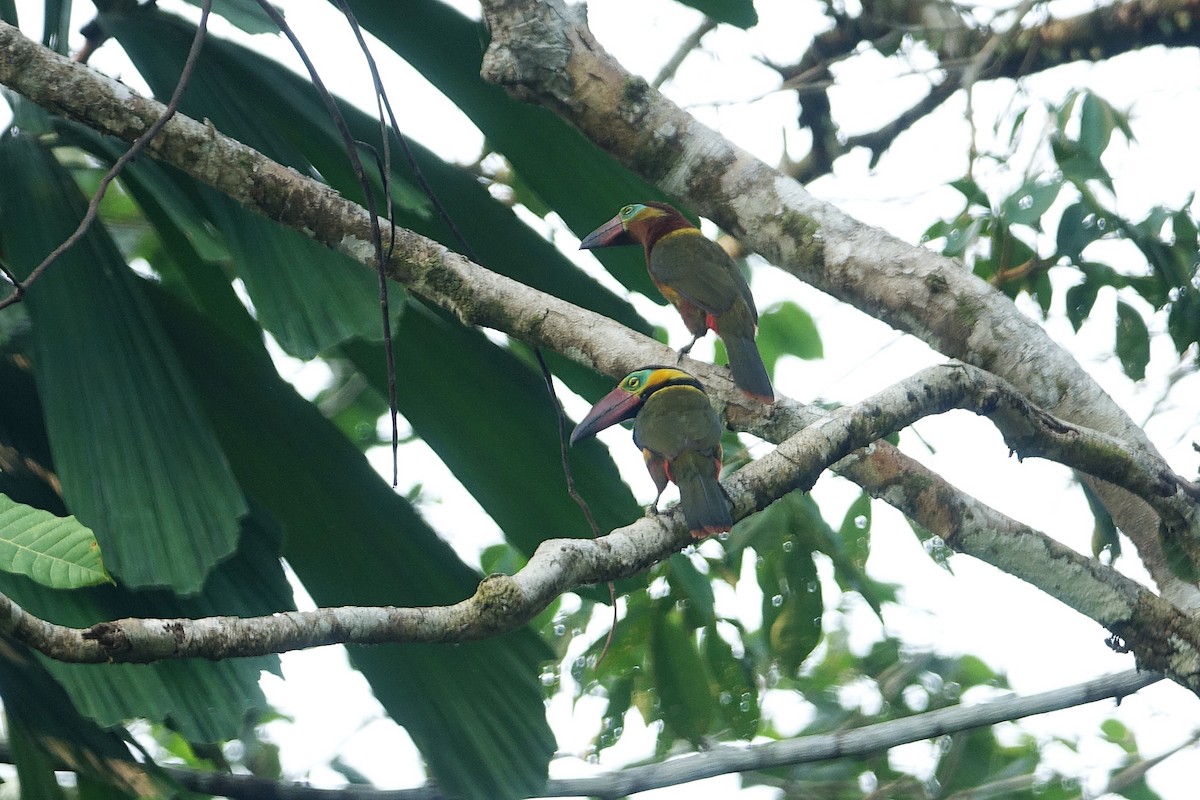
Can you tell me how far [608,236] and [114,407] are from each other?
1185 mm

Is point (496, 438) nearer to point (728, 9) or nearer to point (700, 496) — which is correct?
point (700, 496)

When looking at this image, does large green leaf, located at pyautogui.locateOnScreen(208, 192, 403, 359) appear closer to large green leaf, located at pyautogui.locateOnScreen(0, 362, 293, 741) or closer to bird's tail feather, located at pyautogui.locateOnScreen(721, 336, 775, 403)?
large green leaf, located at pyautogui.locateOnScreen(0, 362, 293, 741)

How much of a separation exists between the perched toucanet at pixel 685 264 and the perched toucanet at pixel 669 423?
50 cm

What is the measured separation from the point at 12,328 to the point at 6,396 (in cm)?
17

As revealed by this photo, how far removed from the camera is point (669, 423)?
2.25 meters

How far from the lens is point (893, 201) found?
4598mm

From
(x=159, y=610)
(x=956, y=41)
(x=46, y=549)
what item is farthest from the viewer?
(x=956, y=41)

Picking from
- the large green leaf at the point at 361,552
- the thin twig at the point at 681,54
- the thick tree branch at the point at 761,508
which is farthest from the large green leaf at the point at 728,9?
the thin twig at the point at 681,54

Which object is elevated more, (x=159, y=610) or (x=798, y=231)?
(x=798, y=231)

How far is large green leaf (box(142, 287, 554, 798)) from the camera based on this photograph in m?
2.66

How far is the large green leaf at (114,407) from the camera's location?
216cm

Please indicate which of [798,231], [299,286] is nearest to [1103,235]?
[798,231]

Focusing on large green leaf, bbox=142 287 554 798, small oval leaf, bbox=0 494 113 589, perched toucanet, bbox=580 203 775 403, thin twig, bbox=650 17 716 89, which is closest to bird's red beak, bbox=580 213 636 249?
perched toucanet, bbox=580 203 775 403

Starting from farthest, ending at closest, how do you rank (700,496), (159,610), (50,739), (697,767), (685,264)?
1. (685,264)
2. (697,767)
3. (159,610)
4. (50,739)
5. (700,496)
